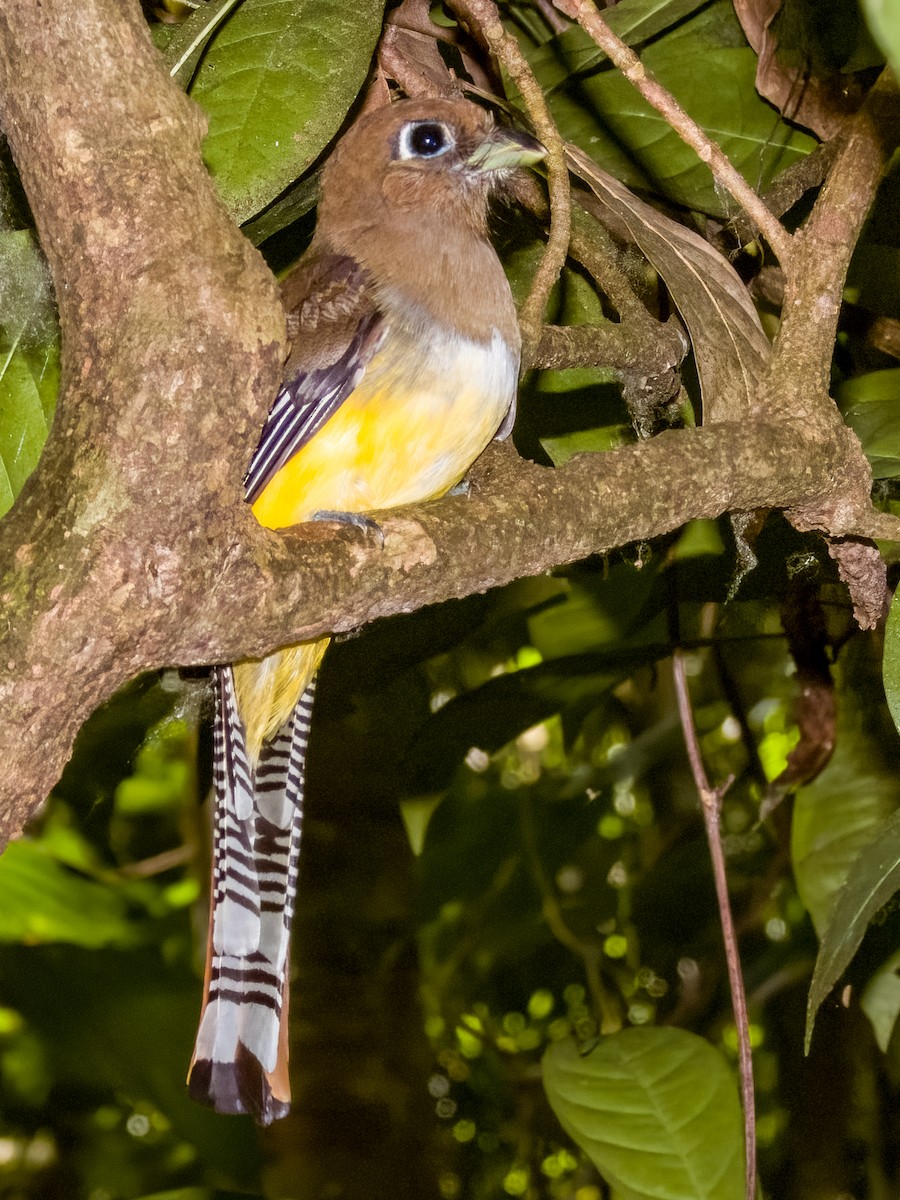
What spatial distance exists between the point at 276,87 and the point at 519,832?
1.75 metres

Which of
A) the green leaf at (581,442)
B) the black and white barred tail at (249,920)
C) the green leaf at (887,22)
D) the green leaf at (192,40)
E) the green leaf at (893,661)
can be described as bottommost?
the black and white barred tail at (249,920)

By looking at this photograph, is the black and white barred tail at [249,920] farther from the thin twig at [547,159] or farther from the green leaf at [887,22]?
the green leaf at [887,22]

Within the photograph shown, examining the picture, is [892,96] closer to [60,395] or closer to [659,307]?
[659,307]

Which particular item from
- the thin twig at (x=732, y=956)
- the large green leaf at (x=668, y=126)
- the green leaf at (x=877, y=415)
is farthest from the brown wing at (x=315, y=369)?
the thin twig at (x=732, y=956)

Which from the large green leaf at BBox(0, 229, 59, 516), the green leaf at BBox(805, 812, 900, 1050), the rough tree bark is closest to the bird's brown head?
the large green leaf at BBox(0, 229, 59, 516)

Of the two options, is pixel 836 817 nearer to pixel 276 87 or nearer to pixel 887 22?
pixel 276 87

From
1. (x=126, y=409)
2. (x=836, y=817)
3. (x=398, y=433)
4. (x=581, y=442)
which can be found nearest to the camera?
(x=126, y=409)

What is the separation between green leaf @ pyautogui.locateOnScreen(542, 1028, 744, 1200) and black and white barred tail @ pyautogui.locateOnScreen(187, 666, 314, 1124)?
51 centimetres

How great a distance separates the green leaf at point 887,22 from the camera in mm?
344

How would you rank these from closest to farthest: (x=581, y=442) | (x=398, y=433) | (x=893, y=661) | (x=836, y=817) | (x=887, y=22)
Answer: (x=887, y=22) → (x=893, y=661) → (x=398, y=433) → (x=581, y=442) → (x=836, y=817)

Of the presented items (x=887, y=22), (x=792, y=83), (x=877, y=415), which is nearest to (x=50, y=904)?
(x=877, y=415)

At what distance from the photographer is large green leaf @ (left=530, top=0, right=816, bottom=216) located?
153cm

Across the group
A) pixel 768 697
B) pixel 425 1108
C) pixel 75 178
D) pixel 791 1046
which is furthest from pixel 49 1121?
pixel 75 178

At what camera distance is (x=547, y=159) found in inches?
51.1
